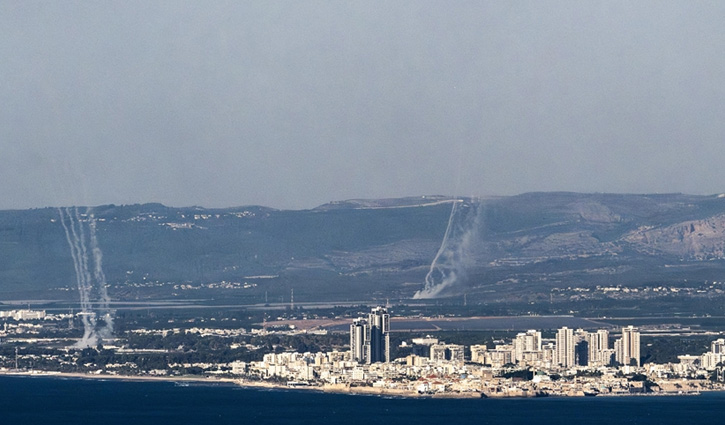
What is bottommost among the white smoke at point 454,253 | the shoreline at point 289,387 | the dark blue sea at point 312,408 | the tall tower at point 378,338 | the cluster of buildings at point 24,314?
the dark blue sea at point 312,408

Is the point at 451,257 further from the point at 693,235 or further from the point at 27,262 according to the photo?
the point at 27,262

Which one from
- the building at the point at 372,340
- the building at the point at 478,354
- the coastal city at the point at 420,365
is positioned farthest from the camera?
the building at the point at 478,354

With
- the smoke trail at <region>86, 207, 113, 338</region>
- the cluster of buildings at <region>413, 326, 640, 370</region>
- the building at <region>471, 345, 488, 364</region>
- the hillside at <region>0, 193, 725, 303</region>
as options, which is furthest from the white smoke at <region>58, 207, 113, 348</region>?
the cluster of buildings at <region>413, 326, 640, 370</region>

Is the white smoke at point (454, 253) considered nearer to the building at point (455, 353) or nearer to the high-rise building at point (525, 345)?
the building at point (455, 353)

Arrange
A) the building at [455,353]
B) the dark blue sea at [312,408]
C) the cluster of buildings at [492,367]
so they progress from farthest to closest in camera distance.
A: the building at [455,353]
the cluster of buildings at [492,367]
the dark blue sea at [312,408]

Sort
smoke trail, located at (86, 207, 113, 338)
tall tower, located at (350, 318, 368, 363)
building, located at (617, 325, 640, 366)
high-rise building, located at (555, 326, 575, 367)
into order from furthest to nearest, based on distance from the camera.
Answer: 1. smoke trail, located at (86, 207, 113, 338)
2. tall tower, located at (350, 318, 368, 363)
3. building, located at (617, 325, 640, 366)
4. high-rise building, located at (555, 326, 575, 367)

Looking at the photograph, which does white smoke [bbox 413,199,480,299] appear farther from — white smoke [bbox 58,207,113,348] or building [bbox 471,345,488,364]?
building [bbox 471,345,488,364]

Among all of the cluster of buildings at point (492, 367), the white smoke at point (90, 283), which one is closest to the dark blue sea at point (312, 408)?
the cluster of buildings at point (492, 367)

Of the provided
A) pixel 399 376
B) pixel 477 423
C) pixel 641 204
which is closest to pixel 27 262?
pixel 641 204
